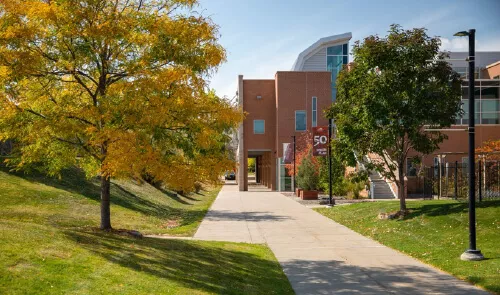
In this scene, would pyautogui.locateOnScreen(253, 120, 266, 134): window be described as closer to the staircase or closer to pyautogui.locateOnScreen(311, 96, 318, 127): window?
pyautogui.locateOnScreen(311, 96, 318, 127): window

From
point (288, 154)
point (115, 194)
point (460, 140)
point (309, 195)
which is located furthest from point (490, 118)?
point (115, 194)

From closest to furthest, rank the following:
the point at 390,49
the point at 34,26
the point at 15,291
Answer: the point at 15,291 < the point at 34,26 < the point at 390,49

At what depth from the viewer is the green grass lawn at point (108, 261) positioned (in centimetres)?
830

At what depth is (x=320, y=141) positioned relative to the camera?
3347 centimetres

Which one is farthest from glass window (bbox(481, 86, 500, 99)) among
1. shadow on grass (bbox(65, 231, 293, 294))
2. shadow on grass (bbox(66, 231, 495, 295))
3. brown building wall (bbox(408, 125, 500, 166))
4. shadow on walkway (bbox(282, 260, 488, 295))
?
shadow on grass (bbox(65, 231, 293, 294))

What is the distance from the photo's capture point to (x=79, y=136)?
44.8 feet

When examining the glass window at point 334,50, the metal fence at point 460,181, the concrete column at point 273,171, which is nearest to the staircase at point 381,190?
the metal fence at point 460,181

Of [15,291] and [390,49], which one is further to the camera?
[390,49]

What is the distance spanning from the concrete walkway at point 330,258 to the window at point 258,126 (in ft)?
94.5

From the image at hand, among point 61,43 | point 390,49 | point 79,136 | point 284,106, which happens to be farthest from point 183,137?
point 284,106

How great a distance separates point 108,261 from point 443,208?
519 inches

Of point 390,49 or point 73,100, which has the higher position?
point 390,49

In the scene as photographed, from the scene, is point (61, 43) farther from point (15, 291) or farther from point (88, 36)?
point (15, 291)

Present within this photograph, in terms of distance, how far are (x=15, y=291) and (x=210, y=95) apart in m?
7.14
